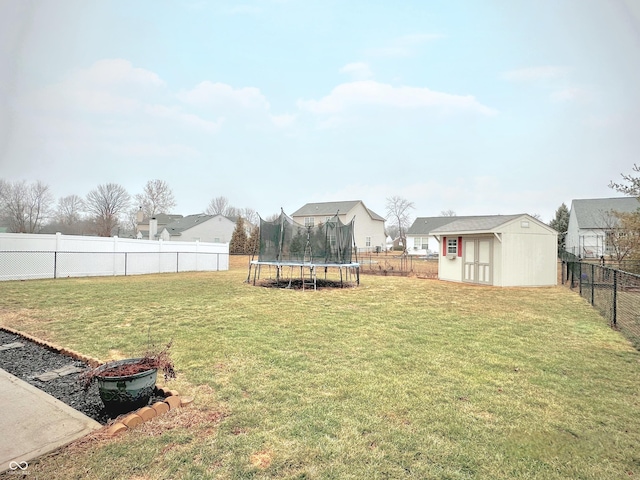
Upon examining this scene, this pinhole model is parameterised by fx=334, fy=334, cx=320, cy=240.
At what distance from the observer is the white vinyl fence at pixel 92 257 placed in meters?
12.1

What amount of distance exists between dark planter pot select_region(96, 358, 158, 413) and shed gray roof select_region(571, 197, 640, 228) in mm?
31463

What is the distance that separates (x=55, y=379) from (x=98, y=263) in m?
13.2

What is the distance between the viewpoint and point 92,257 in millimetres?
14359

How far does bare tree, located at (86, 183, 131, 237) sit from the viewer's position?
3544 centimetres

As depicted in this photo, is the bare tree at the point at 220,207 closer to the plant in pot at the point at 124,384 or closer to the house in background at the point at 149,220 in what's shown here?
the house in background at the point at 149,220

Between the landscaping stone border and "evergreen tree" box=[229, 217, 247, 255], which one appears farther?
"evergreen tree" box=[229, 217, 247, 255]

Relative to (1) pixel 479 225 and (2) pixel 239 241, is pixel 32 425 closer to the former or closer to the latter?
(1) pixel 479 225

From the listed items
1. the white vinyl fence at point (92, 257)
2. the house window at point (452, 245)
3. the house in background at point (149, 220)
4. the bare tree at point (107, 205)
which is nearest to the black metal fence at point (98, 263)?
the white vinyl fence at point (92, 257)

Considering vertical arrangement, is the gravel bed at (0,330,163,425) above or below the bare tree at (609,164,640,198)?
below

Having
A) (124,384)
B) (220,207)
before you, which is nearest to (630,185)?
(124,384)

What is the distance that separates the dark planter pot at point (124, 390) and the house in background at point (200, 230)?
3259cm

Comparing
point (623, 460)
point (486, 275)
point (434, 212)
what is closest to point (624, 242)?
point (486, 275)

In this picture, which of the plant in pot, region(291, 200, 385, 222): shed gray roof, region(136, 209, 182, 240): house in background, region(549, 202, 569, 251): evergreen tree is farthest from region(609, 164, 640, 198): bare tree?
region(136, 209, 182, 240): house in background

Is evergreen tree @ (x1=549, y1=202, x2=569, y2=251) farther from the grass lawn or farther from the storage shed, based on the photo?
the grass lawn
